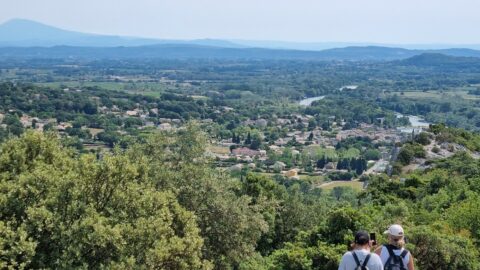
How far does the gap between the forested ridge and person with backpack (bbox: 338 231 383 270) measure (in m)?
5.71

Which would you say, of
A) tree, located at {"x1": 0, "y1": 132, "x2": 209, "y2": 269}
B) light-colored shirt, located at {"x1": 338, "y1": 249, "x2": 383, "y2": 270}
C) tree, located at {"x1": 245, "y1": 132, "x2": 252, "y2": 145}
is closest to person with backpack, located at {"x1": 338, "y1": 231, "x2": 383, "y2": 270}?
light-colored shirt, located at {"x1": 338, "y1": 249, "x2": 383, "y2": 270}

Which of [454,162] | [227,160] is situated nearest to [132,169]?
[454,162]

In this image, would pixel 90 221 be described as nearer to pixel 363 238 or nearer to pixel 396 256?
pixel 363 238

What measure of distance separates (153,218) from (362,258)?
672cm

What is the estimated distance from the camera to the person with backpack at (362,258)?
653 centimetres

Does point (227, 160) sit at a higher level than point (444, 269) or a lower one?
lower

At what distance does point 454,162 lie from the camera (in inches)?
1399

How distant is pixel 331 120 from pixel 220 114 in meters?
24.2

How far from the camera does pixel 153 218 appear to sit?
486 inches

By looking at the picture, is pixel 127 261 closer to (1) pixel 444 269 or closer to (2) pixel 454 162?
(1) pixel 444 269

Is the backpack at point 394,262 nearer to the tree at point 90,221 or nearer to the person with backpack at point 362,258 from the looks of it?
the person with backpack at point 362,258

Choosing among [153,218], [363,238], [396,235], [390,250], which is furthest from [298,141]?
[363,238]

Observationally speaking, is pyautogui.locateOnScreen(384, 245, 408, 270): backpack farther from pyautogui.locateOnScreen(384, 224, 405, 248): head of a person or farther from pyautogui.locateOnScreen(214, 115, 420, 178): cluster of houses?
pyautogui.locateOnScreen(214, 115, 420, 178): cluster of houses

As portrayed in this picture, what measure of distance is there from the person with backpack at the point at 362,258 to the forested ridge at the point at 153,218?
571cm
